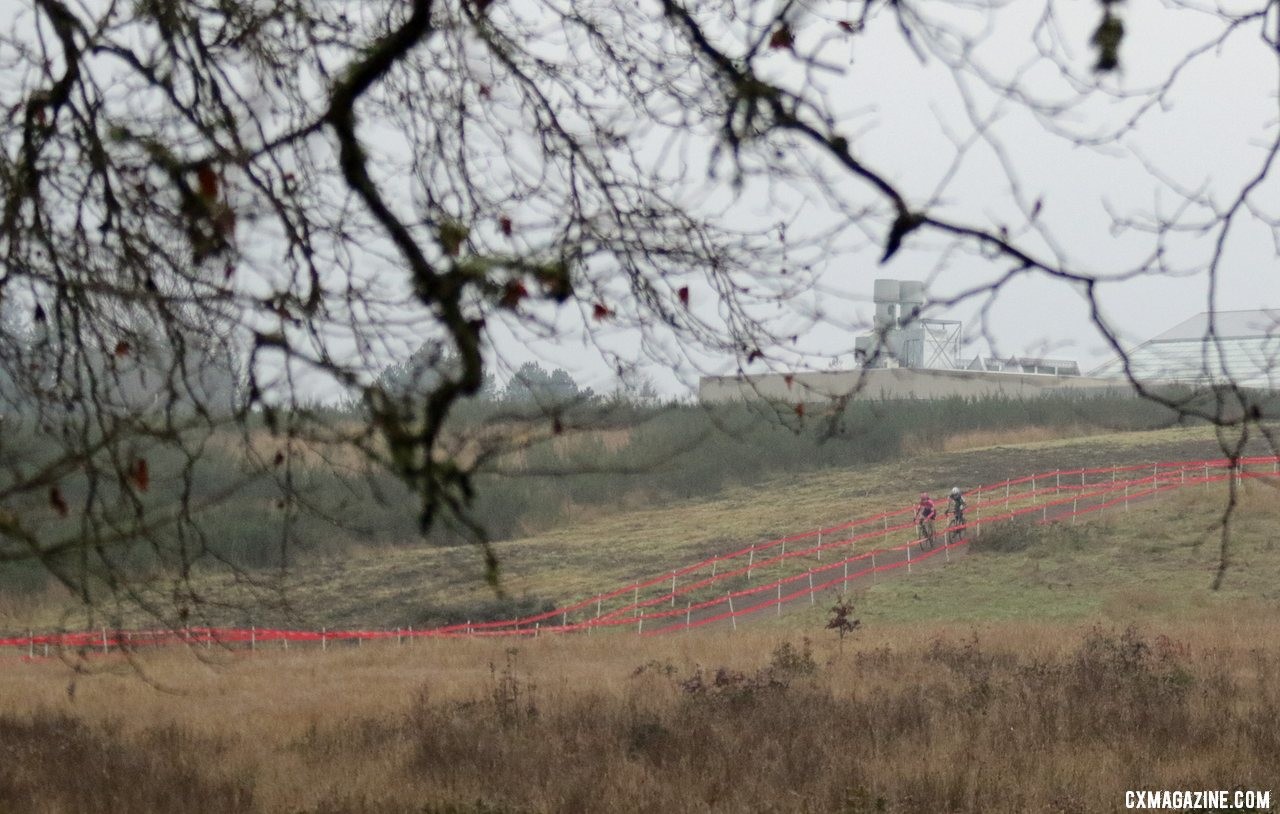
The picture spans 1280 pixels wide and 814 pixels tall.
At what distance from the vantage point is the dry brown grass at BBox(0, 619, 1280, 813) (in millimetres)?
8898

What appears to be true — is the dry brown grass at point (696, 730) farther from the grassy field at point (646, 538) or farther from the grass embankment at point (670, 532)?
the grass embankment at point (670, 532)

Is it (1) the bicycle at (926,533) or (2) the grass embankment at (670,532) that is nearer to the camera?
(2) the grass embankment at (670,532)

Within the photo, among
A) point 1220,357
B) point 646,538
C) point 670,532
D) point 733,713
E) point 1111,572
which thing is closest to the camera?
point 1220,357

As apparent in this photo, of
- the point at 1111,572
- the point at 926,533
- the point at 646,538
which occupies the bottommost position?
the point at 1111,572

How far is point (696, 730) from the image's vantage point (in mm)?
11078

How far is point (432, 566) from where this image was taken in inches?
920

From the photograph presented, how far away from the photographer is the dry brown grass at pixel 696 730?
8898 millimetres

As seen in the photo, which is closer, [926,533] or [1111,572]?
[1111,572]

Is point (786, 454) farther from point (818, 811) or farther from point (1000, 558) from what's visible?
point (818, 811)

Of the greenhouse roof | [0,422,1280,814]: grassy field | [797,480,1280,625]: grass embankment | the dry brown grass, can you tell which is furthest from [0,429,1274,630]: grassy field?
the greenhouse roof

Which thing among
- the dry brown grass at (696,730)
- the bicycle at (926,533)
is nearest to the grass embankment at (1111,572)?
the bicycle at (926,533)

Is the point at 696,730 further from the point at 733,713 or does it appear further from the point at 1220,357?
the point at 1220,357

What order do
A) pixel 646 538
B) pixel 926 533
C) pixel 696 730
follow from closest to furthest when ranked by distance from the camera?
pixel 696 730 < pixel 926 533 < pixel 646 538

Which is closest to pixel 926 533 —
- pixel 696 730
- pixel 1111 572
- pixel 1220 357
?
pixel 1111 572
